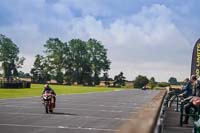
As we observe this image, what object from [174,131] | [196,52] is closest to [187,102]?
[174,131]

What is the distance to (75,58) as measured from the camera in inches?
7185

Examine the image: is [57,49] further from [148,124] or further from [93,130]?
[148,124]

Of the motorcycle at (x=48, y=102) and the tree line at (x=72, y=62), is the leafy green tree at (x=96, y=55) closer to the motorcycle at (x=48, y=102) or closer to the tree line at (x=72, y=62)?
the tree line at (x=72, y=62)

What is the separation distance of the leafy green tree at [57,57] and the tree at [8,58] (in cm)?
1001

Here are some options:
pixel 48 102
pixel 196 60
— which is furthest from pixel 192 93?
pixel 48 102

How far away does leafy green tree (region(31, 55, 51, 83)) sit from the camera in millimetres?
176750

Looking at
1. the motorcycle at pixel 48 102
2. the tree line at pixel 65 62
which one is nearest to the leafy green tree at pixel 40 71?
the tree line at pixel 65 62

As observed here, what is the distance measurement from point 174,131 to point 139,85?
178 metres

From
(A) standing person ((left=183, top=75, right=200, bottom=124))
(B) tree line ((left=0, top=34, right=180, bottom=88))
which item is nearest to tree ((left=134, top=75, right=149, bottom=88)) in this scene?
(B) tree line ((left=0, top=34, right=180, bottom=88))

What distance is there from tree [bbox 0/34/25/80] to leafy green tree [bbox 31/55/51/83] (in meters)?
9.01

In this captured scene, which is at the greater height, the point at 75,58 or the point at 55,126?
the point at 75,58

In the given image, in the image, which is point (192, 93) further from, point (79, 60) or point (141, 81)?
point (141, 81)

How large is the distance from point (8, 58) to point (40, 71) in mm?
14492

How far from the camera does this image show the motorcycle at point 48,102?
26.8m
